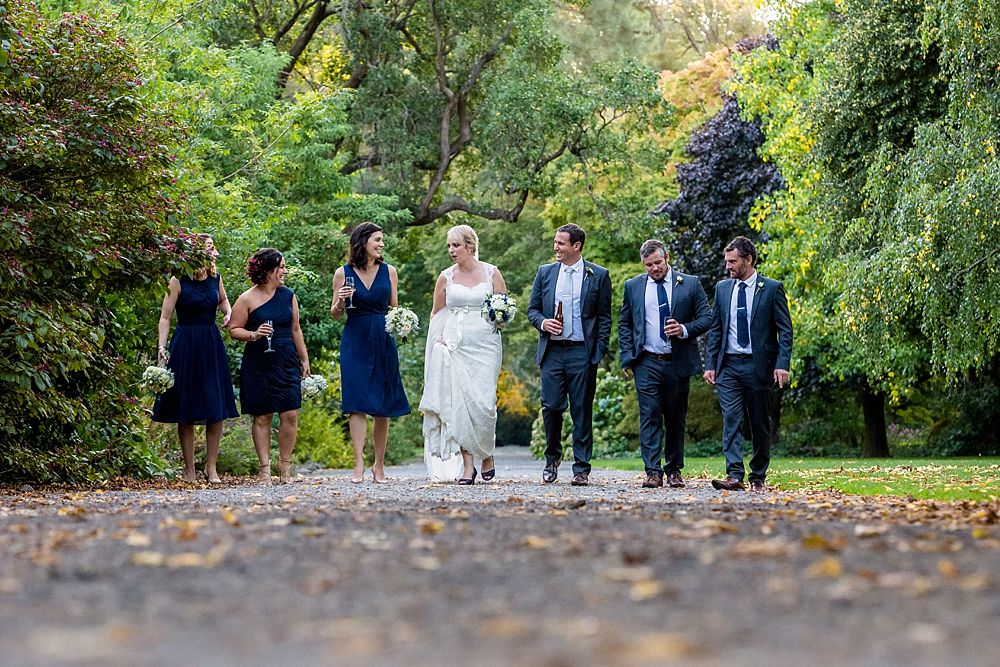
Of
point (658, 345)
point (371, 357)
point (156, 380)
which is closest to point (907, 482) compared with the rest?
point (658, 345)

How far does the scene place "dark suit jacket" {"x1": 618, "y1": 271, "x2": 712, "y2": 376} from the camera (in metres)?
11.7

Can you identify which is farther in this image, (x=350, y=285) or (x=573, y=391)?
(x=350, y=285)

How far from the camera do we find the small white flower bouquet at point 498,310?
39.9 ft

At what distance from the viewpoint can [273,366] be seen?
497 inches

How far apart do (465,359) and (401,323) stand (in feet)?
2.26

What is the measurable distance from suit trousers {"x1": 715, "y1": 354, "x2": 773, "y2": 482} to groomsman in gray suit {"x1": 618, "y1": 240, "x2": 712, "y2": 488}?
359 mm

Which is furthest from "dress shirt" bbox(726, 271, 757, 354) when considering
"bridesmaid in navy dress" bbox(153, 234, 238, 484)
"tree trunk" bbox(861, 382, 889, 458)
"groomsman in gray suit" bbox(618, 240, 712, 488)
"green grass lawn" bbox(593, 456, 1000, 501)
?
"tree trunk" bbox(861, 382, 889, 458)

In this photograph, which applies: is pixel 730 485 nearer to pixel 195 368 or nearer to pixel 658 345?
pixel 658 345

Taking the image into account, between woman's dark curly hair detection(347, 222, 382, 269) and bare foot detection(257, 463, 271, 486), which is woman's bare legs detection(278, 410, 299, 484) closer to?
bare foot detection(257, 463, 271, 486)

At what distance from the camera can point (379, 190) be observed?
31.6 metres

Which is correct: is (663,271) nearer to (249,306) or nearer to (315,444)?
(249,306)

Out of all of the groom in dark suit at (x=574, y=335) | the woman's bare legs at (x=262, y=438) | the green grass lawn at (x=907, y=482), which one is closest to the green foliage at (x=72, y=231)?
the woman's bare legs at (x=262, y=438)

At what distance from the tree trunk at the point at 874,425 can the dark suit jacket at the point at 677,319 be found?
16138 millimetres

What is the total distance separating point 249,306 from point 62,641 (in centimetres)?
912
